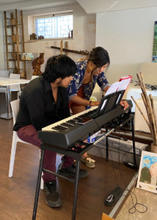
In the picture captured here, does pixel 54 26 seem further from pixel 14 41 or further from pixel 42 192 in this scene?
pixel 42 192

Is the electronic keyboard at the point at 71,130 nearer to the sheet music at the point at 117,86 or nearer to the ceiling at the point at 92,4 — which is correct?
the sheet music at the point at 117,86


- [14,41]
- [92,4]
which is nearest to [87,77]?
[92,4]

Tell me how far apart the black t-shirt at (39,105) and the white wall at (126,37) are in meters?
3.37

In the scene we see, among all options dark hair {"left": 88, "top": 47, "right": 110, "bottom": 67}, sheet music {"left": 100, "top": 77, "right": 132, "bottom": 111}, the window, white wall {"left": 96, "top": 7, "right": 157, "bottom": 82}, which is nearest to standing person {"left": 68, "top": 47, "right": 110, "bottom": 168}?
dark hair {"left": 88, "top": 47, "right": 110, "bottom": 67}

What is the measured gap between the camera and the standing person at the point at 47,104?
146 centimetres

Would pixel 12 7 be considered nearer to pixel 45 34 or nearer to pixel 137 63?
pixel 45 34

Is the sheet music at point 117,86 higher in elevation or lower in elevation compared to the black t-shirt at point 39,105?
higher

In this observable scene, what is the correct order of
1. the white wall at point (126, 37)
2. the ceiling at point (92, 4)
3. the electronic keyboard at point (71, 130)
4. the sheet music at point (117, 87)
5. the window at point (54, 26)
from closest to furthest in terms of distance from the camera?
the electronic keyboard at point (71, 130) → the sheet music at point (117, 87) → the ceiling at point (92, 4) → the white wall at point (126, 37) → the window at point (54, 26)

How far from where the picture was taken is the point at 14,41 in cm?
622

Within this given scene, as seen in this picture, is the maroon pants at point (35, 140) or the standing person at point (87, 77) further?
the standing person at point (87, 77)

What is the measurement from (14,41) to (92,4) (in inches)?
112

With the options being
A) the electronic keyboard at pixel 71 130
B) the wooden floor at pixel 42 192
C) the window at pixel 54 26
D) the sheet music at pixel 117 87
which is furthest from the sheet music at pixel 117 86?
the window at pixel 54 26

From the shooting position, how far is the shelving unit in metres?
6.16

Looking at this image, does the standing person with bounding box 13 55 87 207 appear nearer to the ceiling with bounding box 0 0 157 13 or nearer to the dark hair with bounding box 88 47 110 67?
the dark hair with bounding box 88 47 110 67
